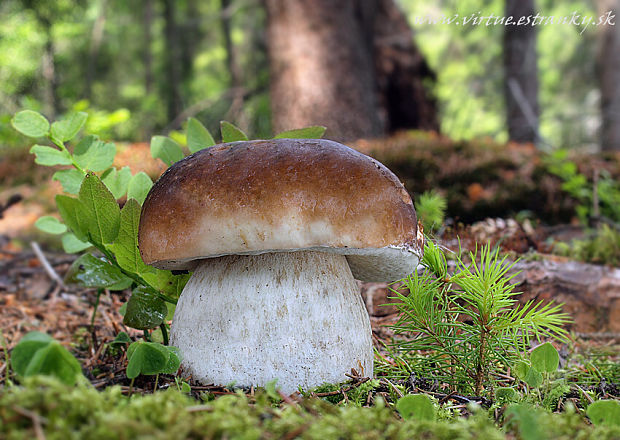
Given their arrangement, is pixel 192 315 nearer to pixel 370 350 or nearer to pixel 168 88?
pixel 370 350

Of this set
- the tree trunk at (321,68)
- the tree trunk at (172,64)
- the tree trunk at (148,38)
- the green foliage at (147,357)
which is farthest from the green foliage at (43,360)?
the tree trunk at (148,38)

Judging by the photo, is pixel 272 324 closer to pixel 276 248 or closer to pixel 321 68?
pixel 276 248

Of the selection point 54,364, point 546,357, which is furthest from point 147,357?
point 546,357

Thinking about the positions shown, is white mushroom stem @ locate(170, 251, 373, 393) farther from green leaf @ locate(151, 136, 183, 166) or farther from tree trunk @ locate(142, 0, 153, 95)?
tree trunk @ locate(142, 0, 153, 95)

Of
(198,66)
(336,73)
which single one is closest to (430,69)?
(336,73)

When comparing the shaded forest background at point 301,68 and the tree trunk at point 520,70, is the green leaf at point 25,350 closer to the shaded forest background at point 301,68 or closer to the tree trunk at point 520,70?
the shaded forest background at point 301,68

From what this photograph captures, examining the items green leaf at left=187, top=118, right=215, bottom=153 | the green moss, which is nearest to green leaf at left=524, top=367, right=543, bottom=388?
the green moss
